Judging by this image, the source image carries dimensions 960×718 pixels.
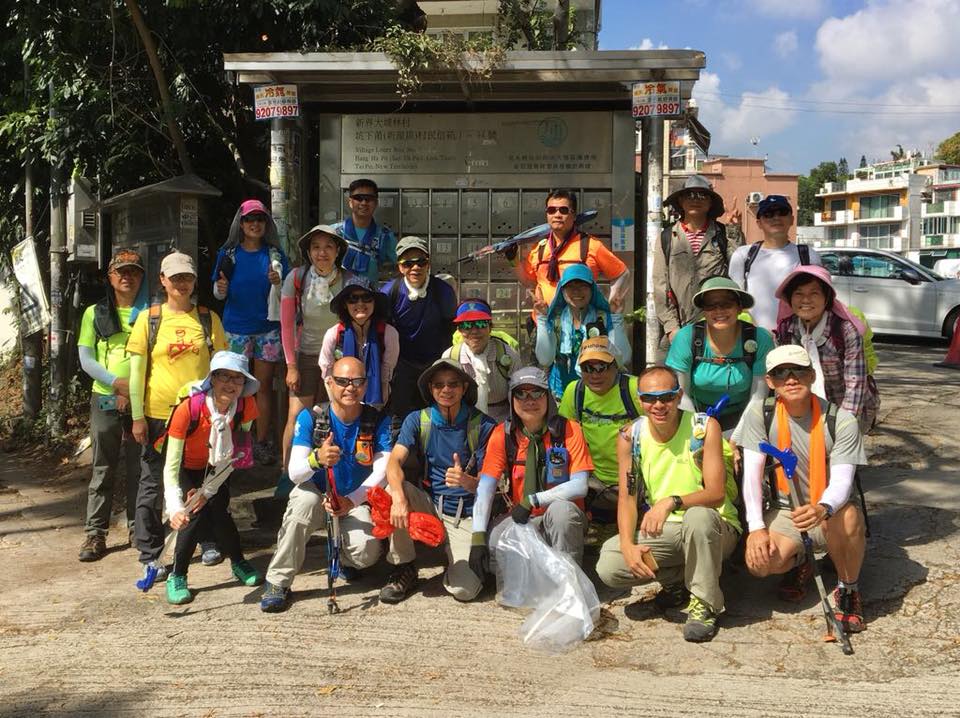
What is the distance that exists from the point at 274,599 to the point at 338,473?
2.51 ft

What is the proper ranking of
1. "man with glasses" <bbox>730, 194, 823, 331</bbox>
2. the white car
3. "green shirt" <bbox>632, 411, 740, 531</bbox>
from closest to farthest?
"green shirt" <bbox>632, 411, 740, 531</bbox> < "man with glasses" <bbox>730, 194, 823, 331</bbox> < the white car

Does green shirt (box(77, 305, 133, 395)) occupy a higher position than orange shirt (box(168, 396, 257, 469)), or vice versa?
green shirt (box(77, 305, 133, 395))

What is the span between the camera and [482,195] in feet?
24.8

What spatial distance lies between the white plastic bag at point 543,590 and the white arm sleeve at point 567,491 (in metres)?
0.19

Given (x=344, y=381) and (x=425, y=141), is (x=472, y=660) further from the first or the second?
(x=425, y=141)

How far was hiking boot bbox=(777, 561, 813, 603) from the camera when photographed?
466cm

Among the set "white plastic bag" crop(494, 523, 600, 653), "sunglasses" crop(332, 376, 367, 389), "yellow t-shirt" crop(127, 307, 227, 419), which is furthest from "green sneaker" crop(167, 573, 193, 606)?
"white plastic bag" crop(494, 523, 600, 653)

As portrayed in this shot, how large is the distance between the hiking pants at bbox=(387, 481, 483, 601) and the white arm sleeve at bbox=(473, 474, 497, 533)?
0.12 metres

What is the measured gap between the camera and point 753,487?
4441 mm

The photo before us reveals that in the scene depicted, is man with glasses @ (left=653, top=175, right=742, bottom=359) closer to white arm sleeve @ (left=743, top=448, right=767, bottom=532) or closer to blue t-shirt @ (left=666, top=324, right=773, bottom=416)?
blue t-shirt @ (left=666, top=324, right=773, bottom=416)

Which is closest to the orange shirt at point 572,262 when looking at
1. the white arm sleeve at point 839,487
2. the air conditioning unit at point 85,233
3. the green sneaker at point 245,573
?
the white arm sleeve at point 839,487

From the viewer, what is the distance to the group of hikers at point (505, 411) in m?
4.47

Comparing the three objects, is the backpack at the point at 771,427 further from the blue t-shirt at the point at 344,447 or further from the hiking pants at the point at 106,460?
the hiking pants at the point at 106,460

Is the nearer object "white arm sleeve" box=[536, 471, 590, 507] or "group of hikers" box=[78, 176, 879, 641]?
"group of hikers" box=[78, 176, 879, 641]
